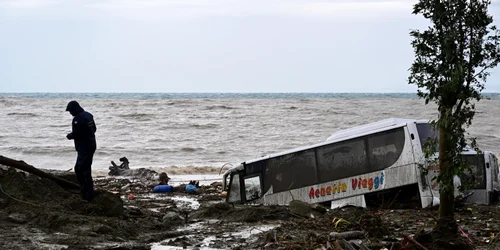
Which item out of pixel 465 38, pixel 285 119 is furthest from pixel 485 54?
pixel 285 119

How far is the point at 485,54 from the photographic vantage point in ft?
30.3

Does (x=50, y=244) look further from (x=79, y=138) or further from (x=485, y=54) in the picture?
(x=485, y=54)

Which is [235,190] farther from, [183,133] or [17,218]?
[183,133]

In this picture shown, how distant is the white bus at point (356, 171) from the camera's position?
1552 cm

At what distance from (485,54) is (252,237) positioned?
490cm

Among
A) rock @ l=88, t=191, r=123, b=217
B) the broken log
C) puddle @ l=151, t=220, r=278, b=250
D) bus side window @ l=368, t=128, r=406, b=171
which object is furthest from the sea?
the broken log

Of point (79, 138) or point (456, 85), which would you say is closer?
point (456, 85)

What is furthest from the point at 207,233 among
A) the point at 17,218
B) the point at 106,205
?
the point at 17,218

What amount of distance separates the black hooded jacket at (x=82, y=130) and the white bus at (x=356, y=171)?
4.65 meters

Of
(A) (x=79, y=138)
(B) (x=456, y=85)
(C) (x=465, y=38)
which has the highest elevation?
(C) (x=465, y=38)

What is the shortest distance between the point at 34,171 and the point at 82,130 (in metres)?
1.38

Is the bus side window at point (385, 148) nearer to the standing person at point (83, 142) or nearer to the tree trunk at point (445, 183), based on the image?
the tree trunk at point (445, 183)

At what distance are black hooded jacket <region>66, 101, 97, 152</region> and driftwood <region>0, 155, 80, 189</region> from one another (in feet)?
3.29

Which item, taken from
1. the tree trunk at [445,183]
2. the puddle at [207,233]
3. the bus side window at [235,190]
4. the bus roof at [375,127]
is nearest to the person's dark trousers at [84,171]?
the puddle at [207,233]
